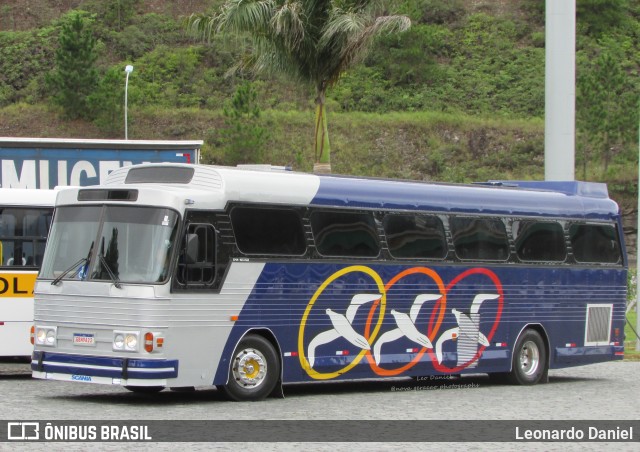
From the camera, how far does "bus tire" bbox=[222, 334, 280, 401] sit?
1689cm

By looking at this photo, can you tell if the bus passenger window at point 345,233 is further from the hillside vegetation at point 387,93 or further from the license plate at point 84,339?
the hillside vegetation at point 387,93

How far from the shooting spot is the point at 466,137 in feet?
209

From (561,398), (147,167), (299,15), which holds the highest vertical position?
(299,15)

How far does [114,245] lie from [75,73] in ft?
143

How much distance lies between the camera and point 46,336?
16672 millimetres

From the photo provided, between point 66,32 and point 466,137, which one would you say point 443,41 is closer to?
point 466,137

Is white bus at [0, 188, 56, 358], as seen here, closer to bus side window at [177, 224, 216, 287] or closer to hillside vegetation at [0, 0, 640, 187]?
bus side window at [177, 224, 216, 287]

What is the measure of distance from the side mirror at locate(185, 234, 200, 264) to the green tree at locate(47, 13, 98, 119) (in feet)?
141

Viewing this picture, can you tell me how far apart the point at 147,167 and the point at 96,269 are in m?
1.73

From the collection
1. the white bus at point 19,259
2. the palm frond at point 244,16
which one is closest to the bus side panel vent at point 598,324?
the white bus at point 19,259

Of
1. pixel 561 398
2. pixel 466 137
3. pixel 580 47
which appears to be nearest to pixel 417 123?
pixel 466 137

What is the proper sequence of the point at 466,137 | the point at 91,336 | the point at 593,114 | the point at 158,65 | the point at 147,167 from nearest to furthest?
the point at 91,336, the point at 147,167, the point at 593,114, the point at 466,137, the point at 158,65

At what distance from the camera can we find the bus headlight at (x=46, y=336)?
1658 cm

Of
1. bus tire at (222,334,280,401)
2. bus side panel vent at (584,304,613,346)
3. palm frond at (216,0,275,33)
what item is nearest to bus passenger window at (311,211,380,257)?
bus tire at (222,334,280,401)
